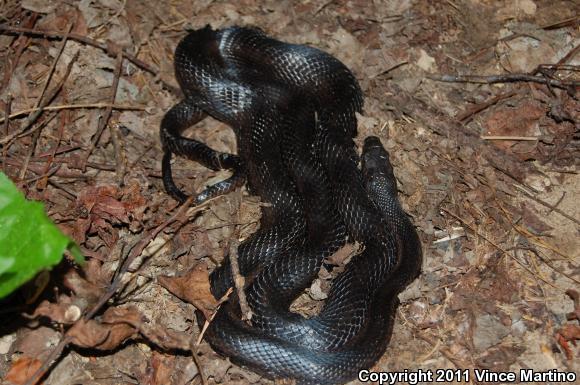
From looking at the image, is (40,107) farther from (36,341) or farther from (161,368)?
(161,368)

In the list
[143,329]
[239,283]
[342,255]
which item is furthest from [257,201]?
[143,329]

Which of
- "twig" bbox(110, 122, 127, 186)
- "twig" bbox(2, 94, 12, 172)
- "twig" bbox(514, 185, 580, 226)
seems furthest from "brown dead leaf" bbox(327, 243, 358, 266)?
"twig" bbox(2, 94, 12, 172)

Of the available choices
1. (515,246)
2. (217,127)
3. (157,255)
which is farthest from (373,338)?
(217,127)

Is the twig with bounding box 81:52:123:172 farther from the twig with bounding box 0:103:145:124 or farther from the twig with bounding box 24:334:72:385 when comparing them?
the twig with bounding box 24:334:72:385

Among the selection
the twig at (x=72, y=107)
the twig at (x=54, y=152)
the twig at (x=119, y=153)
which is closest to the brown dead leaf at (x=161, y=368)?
the twig at (x=119, y=153)

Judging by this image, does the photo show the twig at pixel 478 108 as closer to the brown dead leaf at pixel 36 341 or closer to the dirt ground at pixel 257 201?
the dirt ground at pixel 257 201
